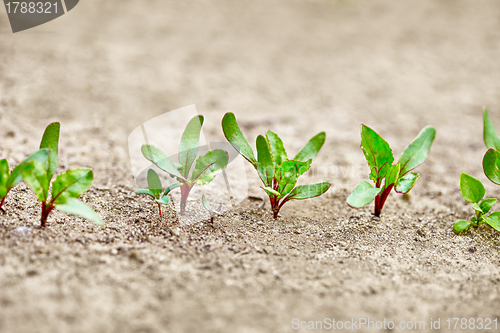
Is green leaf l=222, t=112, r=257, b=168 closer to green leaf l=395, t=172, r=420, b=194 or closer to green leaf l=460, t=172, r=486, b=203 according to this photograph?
green leaf l=395, t=172, r=420, b=194

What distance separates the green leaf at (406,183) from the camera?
4.76 ft

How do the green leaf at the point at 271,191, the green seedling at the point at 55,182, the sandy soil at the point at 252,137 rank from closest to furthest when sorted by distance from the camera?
the sandy soil at the point at 252,137, the green seedling at the point at 55,182, the green leaf at the point at 271,191

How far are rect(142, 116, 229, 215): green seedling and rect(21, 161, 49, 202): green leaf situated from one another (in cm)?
35

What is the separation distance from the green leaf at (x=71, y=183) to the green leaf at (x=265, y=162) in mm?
632

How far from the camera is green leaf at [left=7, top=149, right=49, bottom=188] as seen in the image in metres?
1.20

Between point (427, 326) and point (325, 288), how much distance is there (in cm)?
30

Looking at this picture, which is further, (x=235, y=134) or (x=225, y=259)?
(x=235, y=134)

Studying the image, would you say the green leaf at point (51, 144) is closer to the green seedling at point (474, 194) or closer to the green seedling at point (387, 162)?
the green seedling at point (387, 162)

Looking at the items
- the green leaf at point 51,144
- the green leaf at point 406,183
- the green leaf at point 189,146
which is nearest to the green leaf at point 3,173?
the green leaf at point 51,144

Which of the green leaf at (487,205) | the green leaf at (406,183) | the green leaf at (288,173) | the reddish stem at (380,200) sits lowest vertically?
the green leaf at (487,205)

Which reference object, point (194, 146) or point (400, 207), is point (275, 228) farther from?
point (400, 207)

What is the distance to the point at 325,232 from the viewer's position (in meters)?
1.50

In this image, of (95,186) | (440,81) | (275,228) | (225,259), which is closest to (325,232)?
(275,228)

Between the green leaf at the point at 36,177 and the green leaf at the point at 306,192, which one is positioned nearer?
the green leaf at the point at 36,177
